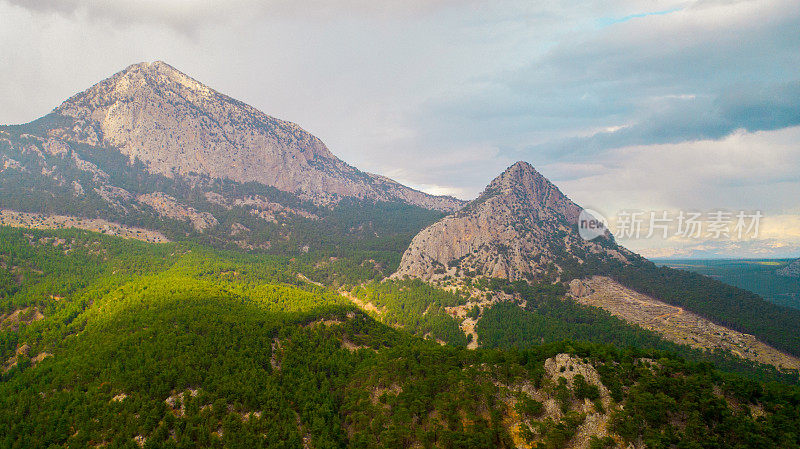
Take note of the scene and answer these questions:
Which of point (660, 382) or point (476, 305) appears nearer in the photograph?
point (660, 382)

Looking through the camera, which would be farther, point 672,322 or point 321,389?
point 672,322

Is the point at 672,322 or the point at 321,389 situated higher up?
the point at 321,389

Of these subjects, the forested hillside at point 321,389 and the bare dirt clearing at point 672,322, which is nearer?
the forested hillside at point 321,389

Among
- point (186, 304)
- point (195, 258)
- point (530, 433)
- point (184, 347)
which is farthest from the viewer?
point (195, 258)

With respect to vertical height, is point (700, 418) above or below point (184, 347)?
above

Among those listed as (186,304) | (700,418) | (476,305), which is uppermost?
(700,418)

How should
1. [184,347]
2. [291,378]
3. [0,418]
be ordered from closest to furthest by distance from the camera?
[0,418], [291,378], [184,347]

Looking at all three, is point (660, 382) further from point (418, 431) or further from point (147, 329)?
point (147, 329)

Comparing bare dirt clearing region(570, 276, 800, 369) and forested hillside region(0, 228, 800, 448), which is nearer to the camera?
forested hillside region(0, 228, 800, 448)

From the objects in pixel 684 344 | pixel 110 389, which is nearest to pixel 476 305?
pixel 684 344

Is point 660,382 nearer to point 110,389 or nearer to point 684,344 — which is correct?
point 110,389
